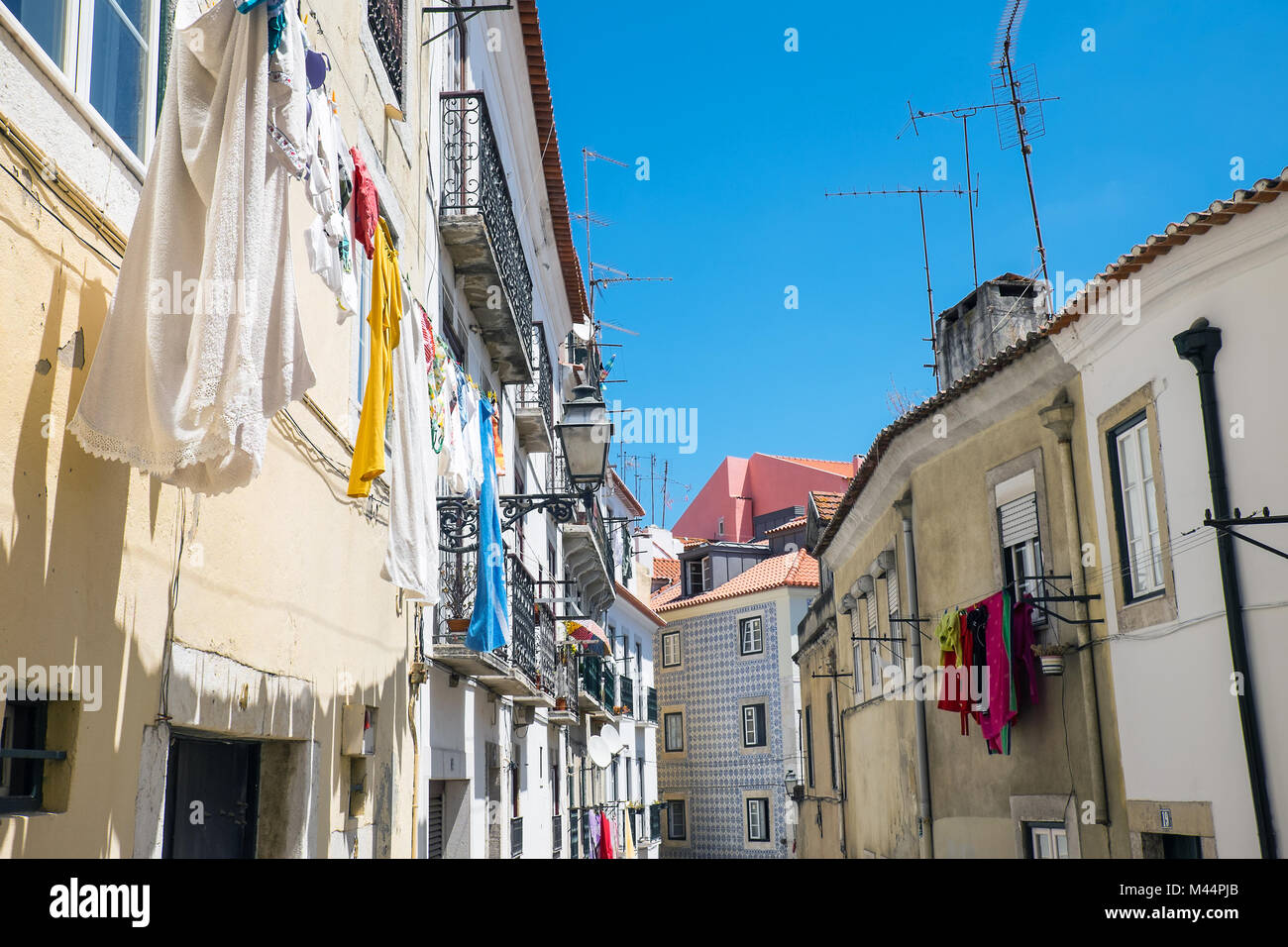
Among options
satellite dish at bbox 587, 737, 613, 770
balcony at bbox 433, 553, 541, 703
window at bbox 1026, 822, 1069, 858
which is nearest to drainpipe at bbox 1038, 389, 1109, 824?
window at bbox 1026, 822, 1069, 858

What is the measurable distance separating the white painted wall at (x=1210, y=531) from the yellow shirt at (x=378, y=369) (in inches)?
214

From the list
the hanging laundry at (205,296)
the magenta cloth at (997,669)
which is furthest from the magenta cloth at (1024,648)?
the hanging laundry at (205,296)

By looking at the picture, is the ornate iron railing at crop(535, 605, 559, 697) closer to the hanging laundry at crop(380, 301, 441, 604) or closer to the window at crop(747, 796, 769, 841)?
the hanging laundry at crop(380, 301, 441, 604)

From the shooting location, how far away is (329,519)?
23.2ft

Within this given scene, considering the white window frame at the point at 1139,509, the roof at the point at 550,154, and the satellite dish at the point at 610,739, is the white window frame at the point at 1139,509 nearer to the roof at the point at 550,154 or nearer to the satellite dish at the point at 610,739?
the roof at the point at 550,154

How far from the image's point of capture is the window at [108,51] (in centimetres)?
383

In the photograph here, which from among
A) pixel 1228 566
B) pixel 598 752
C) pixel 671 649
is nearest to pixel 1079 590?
pixel 1228 566

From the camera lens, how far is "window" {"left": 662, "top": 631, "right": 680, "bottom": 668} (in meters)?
39.4

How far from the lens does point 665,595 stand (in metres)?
41.7

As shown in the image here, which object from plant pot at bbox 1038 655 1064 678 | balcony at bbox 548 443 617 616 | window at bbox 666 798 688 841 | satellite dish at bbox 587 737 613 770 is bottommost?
window at bbox 666 798 688 841

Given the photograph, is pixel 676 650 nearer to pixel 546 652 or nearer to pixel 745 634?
pixel 745 634

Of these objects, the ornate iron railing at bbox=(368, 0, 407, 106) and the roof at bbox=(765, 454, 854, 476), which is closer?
the ornate iron railing at bbox=(368, 0, 407, 106)

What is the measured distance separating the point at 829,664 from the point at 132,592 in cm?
1727
